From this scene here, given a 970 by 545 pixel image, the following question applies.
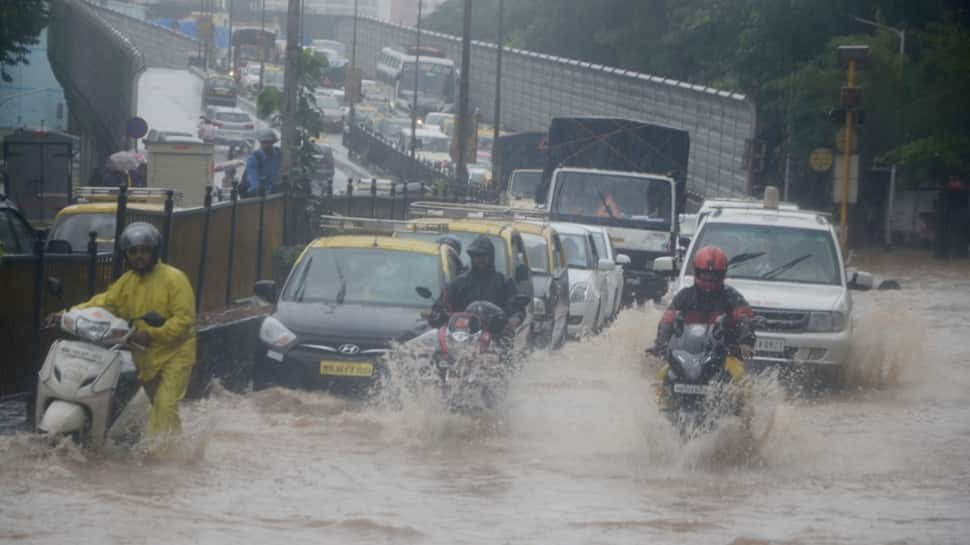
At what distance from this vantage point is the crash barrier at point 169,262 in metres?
12.5

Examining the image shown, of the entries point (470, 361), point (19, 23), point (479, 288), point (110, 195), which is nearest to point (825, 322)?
point (479, 288)

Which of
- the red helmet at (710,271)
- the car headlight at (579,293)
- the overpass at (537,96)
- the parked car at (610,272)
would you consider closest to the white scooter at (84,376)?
the red helmet at (710,271)

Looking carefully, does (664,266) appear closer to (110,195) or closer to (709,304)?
(709,304)

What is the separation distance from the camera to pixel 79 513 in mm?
9625

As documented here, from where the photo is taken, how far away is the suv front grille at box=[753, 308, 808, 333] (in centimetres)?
1603

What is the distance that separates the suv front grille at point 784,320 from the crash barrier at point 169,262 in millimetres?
5676

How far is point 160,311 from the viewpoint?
10.4 metres

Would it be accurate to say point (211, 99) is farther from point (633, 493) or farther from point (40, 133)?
point (633, 493)

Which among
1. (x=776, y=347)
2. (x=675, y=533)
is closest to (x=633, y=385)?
(x=776, y=347)

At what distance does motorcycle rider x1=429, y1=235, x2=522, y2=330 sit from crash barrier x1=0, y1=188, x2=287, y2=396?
2705mm

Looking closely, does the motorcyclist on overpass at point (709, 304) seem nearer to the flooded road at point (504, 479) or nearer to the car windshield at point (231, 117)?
the flooded road at point (504, 479)

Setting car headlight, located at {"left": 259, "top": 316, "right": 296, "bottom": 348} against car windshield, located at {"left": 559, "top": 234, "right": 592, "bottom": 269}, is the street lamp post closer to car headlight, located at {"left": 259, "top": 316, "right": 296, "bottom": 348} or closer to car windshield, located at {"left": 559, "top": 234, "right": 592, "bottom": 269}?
car windshield, located at {"left": 559, "top": 234, "right": 592, "bottom": 269}

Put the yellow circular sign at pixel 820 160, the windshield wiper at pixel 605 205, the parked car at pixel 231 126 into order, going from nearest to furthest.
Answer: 1. the windshield wiper at pixel 605 205
2. the yellow circular sign at pixel 820 160
3. the parked car at pixel 231 126

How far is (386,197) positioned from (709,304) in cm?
1903
